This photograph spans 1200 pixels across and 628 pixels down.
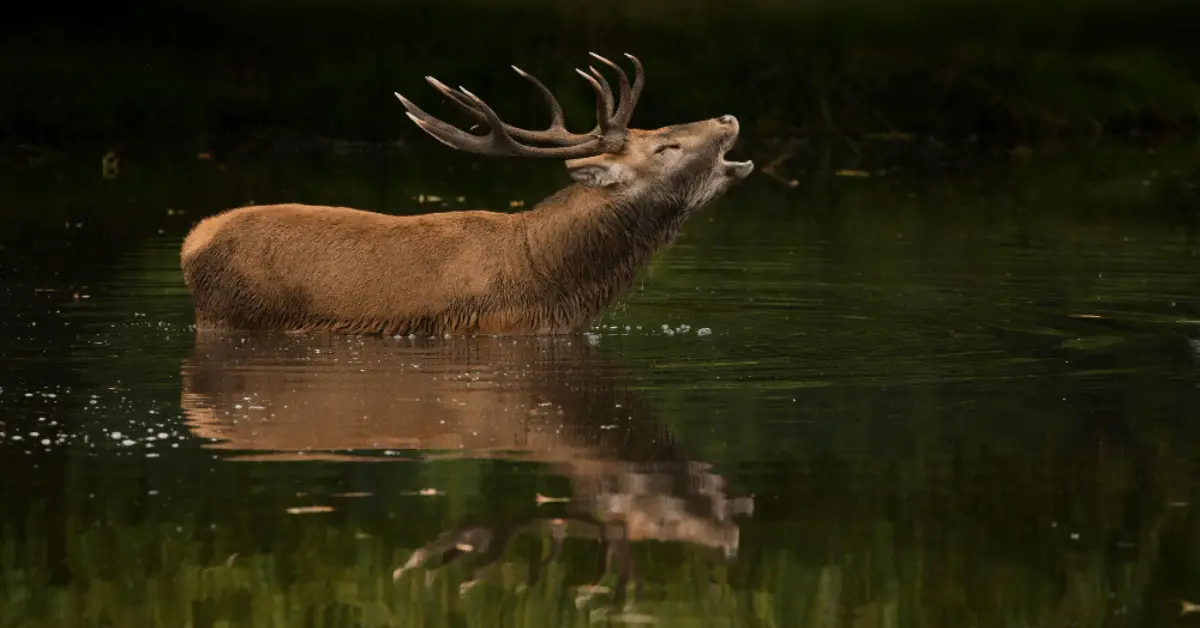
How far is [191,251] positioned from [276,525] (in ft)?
21.0

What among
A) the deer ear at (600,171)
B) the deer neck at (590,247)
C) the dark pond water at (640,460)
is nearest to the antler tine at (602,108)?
the deer ear at (600,171)

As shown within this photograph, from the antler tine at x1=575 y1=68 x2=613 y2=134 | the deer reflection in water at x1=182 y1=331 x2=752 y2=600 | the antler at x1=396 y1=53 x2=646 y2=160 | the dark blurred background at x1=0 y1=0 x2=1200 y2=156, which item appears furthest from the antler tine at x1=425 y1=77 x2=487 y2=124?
the dark blurred background at x1=0 y1=0 x2=1200 y2=156

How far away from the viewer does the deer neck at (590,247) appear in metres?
14.6

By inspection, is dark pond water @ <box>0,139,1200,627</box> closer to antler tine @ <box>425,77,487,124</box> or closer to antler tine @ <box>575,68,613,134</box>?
antler tine @ <box>575,68,613,134</box>

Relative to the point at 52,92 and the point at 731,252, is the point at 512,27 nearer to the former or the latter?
the point at 52,92

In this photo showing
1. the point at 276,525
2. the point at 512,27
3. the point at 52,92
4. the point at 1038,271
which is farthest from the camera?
the point at 512,27

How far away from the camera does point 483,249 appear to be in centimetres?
1452

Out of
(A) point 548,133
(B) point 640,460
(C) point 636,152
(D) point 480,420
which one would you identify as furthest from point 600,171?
(B) point 640,460

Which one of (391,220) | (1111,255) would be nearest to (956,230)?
(1111,255)

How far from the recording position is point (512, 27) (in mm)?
43688

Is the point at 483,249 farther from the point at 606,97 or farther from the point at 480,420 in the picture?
the point at 480,420

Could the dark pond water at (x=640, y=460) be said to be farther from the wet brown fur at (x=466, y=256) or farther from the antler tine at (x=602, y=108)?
the antler tine at (x=602, y=108)

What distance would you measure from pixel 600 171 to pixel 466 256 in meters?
0.95

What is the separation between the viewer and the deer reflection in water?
8.59 meters
